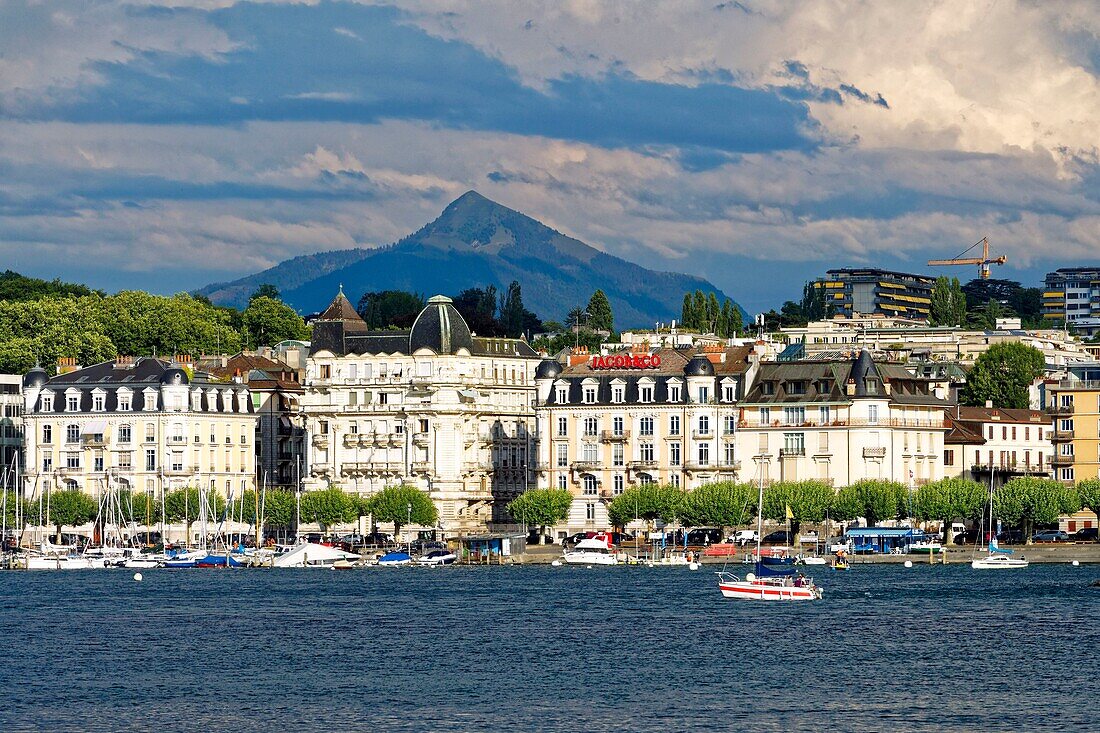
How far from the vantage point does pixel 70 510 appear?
159250mm

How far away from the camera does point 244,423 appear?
16900 centimetres

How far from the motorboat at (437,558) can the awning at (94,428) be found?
27965mm

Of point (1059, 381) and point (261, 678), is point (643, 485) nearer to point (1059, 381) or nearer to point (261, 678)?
point (1059, 381)

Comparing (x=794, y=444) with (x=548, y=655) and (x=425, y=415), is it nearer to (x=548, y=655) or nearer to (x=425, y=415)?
(x=425, y=415)

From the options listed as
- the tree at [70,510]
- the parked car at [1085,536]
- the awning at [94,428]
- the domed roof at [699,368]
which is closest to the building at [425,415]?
the awning at [94,428]

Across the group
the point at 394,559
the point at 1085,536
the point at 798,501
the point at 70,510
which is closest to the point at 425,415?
the point at 394,559

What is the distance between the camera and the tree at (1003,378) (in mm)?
186000

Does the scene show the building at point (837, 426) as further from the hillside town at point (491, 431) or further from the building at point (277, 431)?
the building at point (277, 431)

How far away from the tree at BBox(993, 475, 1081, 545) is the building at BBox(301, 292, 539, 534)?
34.6 meters

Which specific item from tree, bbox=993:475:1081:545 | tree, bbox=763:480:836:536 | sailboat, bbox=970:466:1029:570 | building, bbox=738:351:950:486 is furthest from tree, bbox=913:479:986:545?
sailboat, bbox=970:466:1029:570

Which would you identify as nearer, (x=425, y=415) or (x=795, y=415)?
(x=795, y=415)

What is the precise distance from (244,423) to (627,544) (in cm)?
3204

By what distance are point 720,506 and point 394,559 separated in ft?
67.9

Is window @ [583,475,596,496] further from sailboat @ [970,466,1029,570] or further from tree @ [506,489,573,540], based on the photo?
sailboat @ [970,466,1029,570]
